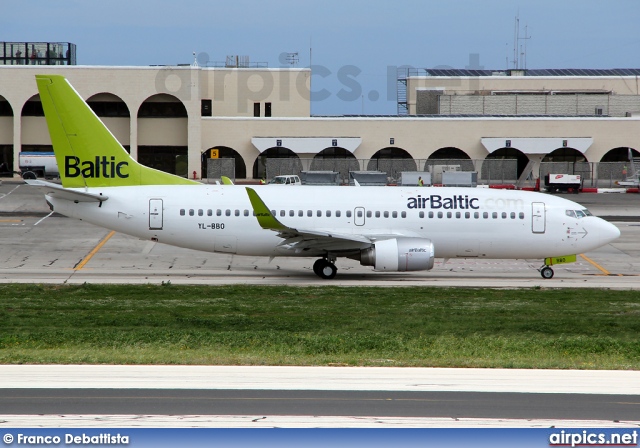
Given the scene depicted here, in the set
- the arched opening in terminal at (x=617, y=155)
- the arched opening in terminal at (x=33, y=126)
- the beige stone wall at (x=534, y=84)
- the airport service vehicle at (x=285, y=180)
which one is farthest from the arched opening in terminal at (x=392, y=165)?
the arched opening in terminal at (x=33, y=126)

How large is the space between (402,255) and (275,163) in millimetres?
50324

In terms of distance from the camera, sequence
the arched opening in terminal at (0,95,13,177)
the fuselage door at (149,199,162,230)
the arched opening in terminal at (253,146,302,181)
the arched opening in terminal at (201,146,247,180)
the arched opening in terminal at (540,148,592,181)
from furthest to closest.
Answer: the arched opening in terminal at (0,95,13,177), the arched opening in terminal at (540,148,592,181), the arched opening in terminal at (201,146,247,180), the arched opening in terminal at (253,146,302,181), the fuselage door at (149,199,162,230)

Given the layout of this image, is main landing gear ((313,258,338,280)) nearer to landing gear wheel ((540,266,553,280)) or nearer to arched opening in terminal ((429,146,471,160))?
landing gear wheel ((540,266,553,280))

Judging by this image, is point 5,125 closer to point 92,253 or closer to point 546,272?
point 92,253

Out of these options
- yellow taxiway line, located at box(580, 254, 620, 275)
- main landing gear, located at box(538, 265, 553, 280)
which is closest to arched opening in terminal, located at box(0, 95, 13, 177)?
yellow taxiway line, located at box(580, 254, 620, 275)

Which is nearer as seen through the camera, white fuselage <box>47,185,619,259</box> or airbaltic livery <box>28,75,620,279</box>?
airbaltic livery <box>28,75,620,279</box>

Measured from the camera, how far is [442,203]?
35.9 meters

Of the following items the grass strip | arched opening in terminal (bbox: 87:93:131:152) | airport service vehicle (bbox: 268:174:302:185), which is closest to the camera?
the grass strip

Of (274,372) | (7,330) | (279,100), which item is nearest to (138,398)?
(274,372)

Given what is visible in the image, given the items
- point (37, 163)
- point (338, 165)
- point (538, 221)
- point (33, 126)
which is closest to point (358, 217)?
point (538, 221)

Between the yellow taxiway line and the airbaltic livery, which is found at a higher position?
the airbaltic livery

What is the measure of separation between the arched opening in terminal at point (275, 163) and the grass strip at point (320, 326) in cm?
5122

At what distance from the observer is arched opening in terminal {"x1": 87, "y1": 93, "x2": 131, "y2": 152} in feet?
282

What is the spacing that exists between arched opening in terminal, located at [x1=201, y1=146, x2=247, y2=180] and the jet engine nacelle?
163ft
